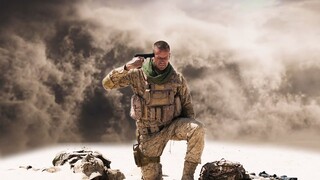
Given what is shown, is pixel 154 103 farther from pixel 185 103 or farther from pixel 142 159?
pixel 142 159

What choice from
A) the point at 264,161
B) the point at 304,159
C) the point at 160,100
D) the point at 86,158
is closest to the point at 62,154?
the point at 86,158

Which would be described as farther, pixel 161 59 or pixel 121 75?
pixel 121 75

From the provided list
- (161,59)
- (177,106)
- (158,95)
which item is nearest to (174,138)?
(177,106)

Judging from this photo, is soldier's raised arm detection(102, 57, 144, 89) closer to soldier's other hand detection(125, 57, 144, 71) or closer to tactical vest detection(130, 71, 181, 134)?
soldier's other hand detection(125, 57, 144, 71)

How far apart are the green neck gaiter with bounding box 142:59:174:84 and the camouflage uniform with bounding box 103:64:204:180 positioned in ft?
0.26

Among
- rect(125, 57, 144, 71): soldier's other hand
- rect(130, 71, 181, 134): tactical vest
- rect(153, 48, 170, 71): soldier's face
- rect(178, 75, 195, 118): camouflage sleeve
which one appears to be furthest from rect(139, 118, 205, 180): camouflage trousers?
rect(125, 57, 144, 71): soldier's other hand

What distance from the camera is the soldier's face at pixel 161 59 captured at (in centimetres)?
595

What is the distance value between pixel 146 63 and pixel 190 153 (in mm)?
1266

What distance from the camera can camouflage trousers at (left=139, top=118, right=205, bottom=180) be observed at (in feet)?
19.2

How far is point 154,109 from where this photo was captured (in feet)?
20.3

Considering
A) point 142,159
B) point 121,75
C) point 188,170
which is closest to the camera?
point 188,170

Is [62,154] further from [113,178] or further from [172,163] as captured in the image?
[172,163]

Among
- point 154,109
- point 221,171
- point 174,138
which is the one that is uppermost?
point 154,109

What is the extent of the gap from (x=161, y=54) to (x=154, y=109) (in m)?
0.74
